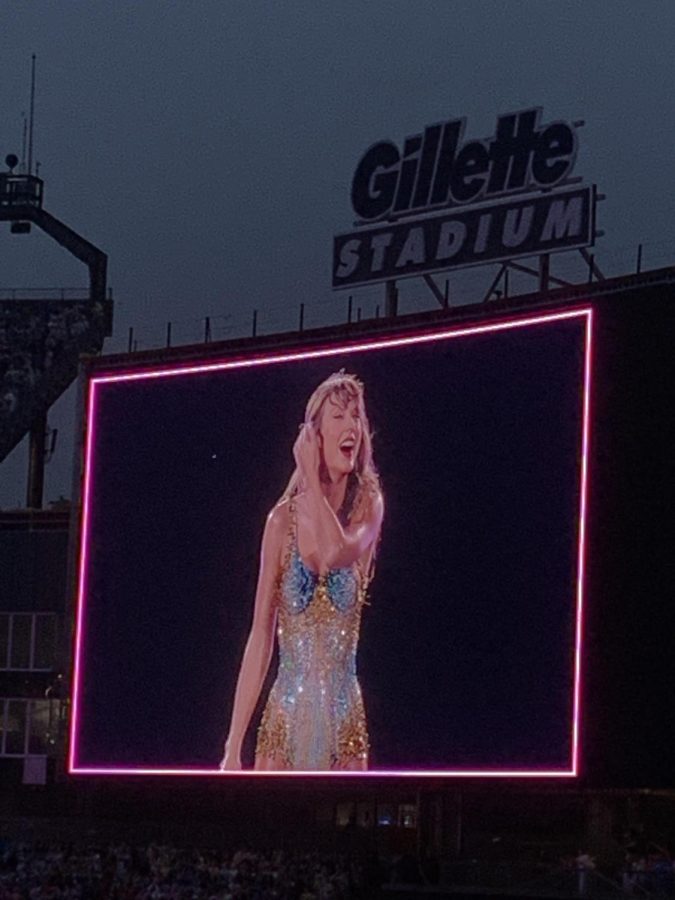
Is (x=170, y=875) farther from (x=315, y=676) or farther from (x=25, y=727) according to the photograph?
(x=25, y=727)

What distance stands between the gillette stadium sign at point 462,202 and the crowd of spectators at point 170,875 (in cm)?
766

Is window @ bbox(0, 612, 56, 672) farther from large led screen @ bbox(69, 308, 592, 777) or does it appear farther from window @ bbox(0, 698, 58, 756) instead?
large led screen @ bbox(69, 308, 592, 777)

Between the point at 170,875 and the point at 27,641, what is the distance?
8.68 metres

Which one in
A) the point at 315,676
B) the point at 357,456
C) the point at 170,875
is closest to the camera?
the point at 315,676

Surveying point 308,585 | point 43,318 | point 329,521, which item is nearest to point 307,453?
point 329,521

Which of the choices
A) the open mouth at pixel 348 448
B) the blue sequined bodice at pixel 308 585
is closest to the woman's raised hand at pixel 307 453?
the open mouth at pixel 348 448

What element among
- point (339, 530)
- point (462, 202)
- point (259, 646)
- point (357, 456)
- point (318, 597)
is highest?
point (462, 202)

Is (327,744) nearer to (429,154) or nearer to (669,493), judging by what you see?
(669,493)

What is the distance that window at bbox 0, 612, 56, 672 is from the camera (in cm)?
3781

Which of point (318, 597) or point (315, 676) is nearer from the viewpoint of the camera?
point (315, 676)

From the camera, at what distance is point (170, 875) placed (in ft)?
99.4

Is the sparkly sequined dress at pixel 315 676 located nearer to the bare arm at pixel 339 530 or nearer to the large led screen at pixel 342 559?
the large led screen at pixel 342 559

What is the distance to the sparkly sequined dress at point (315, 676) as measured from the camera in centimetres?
2653

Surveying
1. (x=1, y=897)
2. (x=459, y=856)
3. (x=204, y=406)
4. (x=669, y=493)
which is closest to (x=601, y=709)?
(x=669, y=493)
